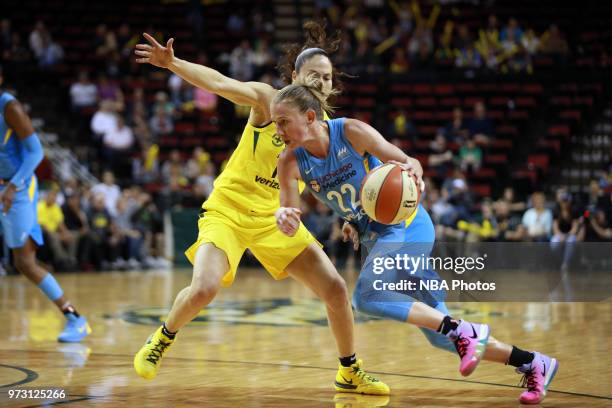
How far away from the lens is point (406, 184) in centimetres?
462

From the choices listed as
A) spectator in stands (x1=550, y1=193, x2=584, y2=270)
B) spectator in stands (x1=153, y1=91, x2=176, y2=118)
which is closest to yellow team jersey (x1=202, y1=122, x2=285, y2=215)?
spectator in stands (x1=550, y1=193, x2=584, y2=270)

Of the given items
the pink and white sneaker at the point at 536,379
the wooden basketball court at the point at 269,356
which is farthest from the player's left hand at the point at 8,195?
the pink and white sneaker at the point at 536,379

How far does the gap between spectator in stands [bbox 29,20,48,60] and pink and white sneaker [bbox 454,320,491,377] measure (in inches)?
624

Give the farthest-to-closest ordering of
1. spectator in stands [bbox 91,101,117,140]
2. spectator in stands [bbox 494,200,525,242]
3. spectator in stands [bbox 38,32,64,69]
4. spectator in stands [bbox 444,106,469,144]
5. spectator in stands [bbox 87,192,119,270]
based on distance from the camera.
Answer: spectator in stands [bbox 38,32,64,69], spectator in stands [bbox 91,101,117,140], spectator in stands [bbox 444,106,469,144], spectator in stands [bbox 87,192,119,270], spectator in stands [bbox 494,200,525,242]

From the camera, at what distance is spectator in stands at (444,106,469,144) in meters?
16.7

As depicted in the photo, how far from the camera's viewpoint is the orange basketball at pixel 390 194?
4.62m

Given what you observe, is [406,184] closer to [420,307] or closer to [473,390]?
[420,307]

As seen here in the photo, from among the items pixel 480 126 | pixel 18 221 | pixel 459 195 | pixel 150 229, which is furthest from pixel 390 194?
pixel 480 126

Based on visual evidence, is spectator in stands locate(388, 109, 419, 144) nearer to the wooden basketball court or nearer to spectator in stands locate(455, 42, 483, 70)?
spectator in stands locate(455, 42, 483, 70)

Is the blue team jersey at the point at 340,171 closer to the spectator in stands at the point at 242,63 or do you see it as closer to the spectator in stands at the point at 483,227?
the spectator in stands at the point at 483,227

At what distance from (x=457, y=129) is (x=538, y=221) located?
342 centimetres

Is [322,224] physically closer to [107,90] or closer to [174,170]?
[174,170]

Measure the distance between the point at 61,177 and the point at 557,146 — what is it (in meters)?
A: 8.77

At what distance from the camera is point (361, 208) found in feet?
16.7
